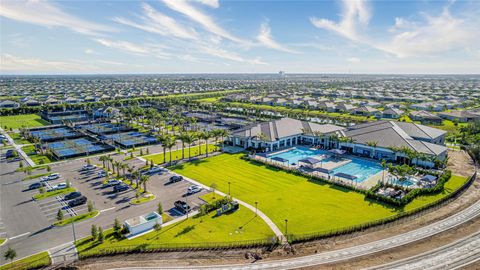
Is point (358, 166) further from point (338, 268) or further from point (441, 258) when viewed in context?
point (338, 268)

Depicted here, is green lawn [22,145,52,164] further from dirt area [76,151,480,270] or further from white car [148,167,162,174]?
dirt area [76,151,480,270]

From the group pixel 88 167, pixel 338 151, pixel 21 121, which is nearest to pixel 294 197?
pixel 338 151

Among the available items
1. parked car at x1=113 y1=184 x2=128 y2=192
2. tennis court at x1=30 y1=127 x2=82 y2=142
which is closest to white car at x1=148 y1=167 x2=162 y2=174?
parked car at x1=113 y1=184 x2=128 y2=192

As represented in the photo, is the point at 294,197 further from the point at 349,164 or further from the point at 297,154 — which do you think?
the point at 297,154

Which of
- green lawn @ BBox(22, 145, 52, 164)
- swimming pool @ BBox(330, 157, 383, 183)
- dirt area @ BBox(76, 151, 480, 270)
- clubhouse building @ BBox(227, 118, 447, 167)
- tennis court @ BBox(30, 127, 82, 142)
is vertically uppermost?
clubhouse building @ BBox(227, 118, 447, 167)

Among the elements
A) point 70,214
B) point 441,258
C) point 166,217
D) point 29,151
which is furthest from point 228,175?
point 29,151
